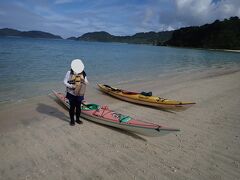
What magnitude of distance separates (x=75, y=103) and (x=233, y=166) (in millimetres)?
4233

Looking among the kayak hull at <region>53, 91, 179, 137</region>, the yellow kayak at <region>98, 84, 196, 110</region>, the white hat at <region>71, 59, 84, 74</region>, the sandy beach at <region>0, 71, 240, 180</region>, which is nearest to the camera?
the sandy beach at <region>0, 71, 240, 180</region>

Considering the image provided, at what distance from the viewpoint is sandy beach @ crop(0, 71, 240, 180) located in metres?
4.38

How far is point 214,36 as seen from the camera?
108m

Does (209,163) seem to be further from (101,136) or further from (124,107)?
(124,107)

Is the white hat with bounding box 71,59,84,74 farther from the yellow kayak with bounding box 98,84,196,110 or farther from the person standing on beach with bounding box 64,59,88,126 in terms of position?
the yellow kayak with bounding box 98,84,196,110

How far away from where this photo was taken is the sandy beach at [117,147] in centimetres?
438

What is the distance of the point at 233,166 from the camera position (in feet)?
15.3

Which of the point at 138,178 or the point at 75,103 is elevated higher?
the point at 75,103

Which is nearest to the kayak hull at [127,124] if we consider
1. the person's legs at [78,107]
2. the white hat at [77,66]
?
the person's legs at [78,107]

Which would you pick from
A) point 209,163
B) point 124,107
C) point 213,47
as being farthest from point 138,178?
point 213,47

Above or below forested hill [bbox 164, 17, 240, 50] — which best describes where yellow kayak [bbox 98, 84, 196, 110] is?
below

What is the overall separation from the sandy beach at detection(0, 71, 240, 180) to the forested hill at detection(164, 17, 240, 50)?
104 metres

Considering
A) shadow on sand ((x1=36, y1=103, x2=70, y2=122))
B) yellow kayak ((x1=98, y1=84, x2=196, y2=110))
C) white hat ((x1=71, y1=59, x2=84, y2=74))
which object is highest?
white hat ((x1=71, y1=59, x2=84, y2=74))

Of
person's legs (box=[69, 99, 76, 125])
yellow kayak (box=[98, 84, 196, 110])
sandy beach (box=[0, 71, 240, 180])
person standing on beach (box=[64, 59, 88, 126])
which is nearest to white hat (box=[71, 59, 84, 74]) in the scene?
person standing on beach (box=[64, 59, 88, 126])
